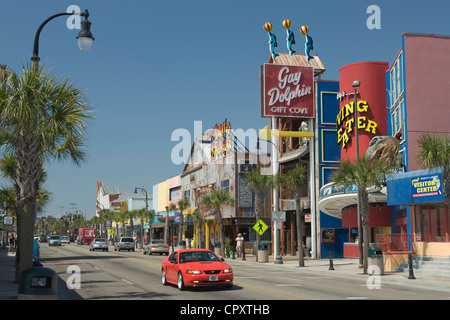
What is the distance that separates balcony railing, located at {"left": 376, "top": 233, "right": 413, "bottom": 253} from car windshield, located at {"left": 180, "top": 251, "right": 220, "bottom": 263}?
14.1 meters

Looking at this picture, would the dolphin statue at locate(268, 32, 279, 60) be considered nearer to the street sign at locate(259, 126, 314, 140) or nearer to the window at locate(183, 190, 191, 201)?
the street sign at locate(259, 126, 314, 140)

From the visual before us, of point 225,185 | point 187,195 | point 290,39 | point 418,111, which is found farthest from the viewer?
point 187,195

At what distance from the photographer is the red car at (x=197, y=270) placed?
17.6 meters

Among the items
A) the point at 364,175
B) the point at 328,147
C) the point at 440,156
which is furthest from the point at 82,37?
the point at 328,147

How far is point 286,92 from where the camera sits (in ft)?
146

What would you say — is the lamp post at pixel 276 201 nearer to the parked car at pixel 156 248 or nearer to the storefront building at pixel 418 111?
the storefront building at pixel 418 111

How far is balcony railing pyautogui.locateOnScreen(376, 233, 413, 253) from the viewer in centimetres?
3055

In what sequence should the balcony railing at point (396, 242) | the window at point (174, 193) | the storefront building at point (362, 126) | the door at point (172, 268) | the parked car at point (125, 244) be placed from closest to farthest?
the door at point (172, 268) → the balcony railing at point (396, 242) → the storefront building at point (362, 126) → the parked car at point (125, 244) → the window at point (174, 193)

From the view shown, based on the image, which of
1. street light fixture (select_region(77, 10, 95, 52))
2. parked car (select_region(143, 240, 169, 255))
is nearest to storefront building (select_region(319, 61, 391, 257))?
parked car (select_region(143, 240, 169, 255))

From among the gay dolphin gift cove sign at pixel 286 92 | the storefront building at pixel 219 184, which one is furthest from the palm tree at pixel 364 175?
the storefront building at pixel 219 184

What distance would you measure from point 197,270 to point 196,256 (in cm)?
159

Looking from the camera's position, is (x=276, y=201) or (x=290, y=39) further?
(x=290, y=39)

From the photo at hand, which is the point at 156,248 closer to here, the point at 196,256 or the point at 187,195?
the point at 187,195

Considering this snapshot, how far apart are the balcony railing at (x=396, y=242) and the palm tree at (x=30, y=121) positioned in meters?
20.2
